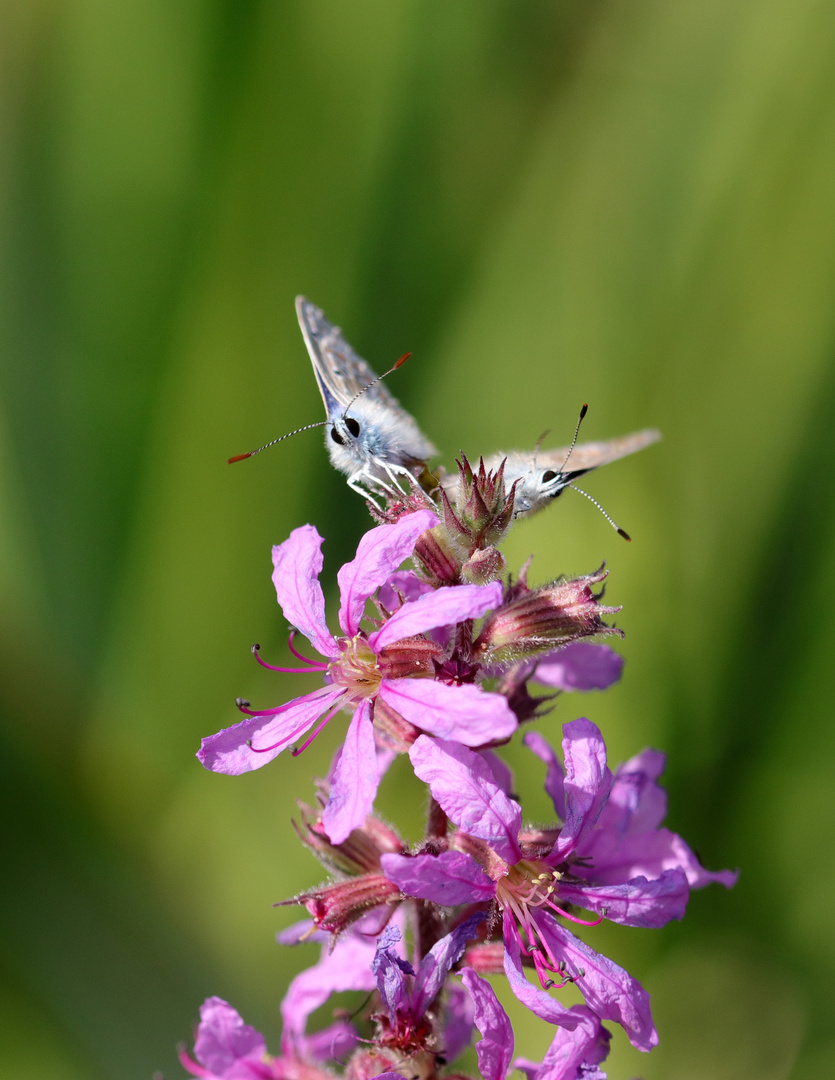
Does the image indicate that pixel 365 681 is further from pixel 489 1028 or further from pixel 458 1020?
pixel 458 1020

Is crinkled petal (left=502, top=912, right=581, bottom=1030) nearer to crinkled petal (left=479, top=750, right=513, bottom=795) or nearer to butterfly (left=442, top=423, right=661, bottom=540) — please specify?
crinkled petal (left=479, top=750, right=513, bottom=795)

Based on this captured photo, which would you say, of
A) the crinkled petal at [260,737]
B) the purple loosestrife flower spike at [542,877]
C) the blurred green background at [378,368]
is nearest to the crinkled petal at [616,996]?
the purple loosestrife flower spike at [542,877]

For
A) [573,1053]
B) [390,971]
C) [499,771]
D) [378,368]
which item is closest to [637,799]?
[499,771]

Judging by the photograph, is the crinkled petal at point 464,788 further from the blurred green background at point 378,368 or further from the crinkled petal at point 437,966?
the blurred green background at point 378,368

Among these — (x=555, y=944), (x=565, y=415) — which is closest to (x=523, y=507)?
(x=555, y=944)

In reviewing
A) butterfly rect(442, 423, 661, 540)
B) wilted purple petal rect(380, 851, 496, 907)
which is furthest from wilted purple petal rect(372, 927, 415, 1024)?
butterfly rect(442, 423, 661, 540)

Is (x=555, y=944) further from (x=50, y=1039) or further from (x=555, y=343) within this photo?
(x=555, y=343)
